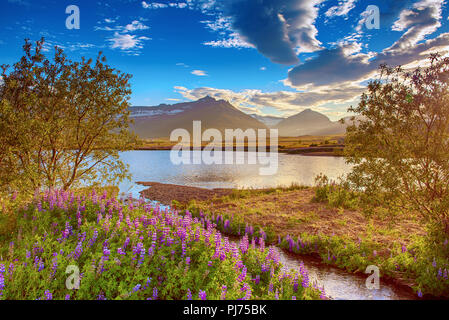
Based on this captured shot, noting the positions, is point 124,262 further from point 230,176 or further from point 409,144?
point 230,176

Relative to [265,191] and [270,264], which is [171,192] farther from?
[270,264]

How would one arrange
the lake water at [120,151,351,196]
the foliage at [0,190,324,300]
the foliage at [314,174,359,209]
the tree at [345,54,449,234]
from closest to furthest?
the foliage at [0,190,324,300]
the tree at [345,54,449,234]
the foliage at [314,174,359,209]
the lake water at [120,151,351,196]

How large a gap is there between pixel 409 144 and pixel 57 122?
16858 mm

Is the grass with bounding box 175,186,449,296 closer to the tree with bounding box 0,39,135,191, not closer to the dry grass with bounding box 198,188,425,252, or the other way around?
the dry grass with bounding box 198,188,425,252

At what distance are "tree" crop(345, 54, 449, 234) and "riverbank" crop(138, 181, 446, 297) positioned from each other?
1.15m

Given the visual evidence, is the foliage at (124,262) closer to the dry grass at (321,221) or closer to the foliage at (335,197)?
the dry grass at (321,221)

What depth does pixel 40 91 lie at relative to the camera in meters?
14.6

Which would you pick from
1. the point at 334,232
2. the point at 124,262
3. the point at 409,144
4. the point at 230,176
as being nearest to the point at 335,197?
the point at 334,232

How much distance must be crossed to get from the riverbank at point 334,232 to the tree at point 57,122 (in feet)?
27.1

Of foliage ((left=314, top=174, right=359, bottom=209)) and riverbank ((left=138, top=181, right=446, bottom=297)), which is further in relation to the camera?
foliage ((left=314, top=174, right=359, bottom=209))

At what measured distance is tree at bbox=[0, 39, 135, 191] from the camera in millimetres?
12938

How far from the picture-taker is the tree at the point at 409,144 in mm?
9773

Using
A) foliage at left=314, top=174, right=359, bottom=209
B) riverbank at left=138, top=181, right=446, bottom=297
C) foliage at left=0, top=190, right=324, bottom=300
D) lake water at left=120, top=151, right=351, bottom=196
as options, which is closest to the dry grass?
riverbank at left=138, top=181, right=446, bottom=297
